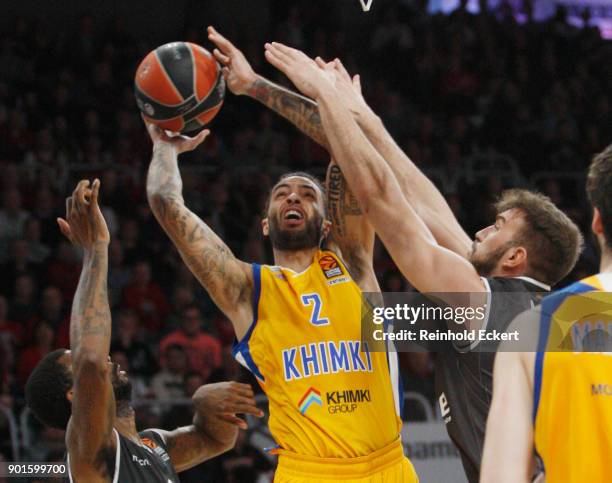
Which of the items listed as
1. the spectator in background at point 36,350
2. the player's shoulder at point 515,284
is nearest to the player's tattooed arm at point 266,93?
the player's shoulder at point 515,284

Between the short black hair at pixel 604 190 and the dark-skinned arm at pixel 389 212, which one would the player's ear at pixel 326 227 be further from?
the short black hair at pixel 604 190

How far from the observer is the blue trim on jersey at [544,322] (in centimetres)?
224

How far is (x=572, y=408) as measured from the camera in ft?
7.30

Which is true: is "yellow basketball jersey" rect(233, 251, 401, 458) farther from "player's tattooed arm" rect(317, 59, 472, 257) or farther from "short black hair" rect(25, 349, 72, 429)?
"short black hair" rect(25, 349, 72, 429)

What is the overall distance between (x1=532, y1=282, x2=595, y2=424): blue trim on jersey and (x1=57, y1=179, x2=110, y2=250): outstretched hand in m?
2.08

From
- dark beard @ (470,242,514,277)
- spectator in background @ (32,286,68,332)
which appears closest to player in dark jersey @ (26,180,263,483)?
dark beard @ (470,242,514,277)

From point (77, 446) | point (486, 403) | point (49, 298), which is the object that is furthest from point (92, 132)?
point (486, 403)

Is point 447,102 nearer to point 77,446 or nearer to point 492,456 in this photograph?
point 77,446

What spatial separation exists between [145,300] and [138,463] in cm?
497

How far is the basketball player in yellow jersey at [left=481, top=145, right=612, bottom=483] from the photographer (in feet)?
7.26

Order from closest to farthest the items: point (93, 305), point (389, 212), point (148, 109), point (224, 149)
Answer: point (389, 212) < point (93, 305) < point (148, 109) < point (224, 149)

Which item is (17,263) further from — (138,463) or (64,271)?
(138,463)

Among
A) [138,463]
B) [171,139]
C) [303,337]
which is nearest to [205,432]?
[138,463]

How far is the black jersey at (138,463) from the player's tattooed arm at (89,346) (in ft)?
0.23
